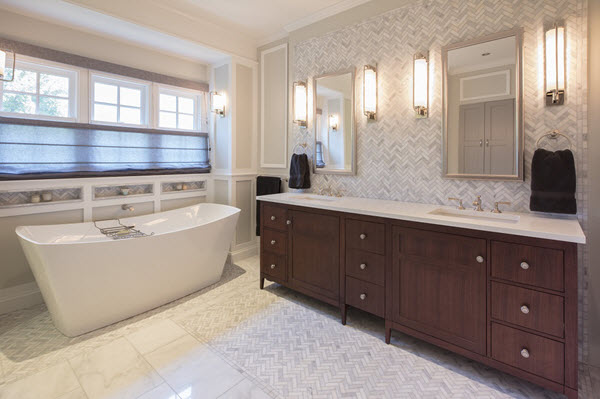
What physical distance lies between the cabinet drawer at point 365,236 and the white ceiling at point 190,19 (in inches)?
80.1

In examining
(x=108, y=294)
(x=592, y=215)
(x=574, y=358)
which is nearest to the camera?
(x=574, y=358)

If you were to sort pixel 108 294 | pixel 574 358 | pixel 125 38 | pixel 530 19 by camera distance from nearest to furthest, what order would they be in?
1. pixel 574 358
2. pixel 530 19
3. pixel 108 294
4. pixel 125 38

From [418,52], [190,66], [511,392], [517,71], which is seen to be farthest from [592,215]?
[190,66]

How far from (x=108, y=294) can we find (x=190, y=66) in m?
2.76

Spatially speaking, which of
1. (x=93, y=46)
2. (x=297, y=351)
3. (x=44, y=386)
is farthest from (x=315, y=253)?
(x=93, y=46)

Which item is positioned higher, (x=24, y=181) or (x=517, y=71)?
(x=517, y=71)

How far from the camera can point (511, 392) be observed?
5.27ft

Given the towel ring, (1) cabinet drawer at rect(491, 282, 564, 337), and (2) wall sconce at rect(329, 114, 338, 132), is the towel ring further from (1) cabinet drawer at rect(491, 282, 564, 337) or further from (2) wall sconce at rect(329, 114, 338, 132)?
(2) wall sconce at rect(329, 114, 338, 132)

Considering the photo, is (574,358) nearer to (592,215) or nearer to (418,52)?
(592,215)

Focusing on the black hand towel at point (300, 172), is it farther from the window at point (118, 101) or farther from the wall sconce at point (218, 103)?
the window at point (118, 101)

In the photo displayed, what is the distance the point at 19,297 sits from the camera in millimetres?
2484

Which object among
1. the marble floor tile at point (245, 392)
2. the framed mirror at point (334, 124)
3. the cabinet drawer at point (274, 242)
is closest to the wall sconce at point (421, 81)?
the framed mirror at point (334, 124)

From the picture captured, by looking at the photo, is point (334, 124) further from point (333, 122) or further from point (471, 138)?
point (471, 138)

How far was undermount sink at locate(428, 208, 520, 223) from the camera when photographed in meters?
1.86
